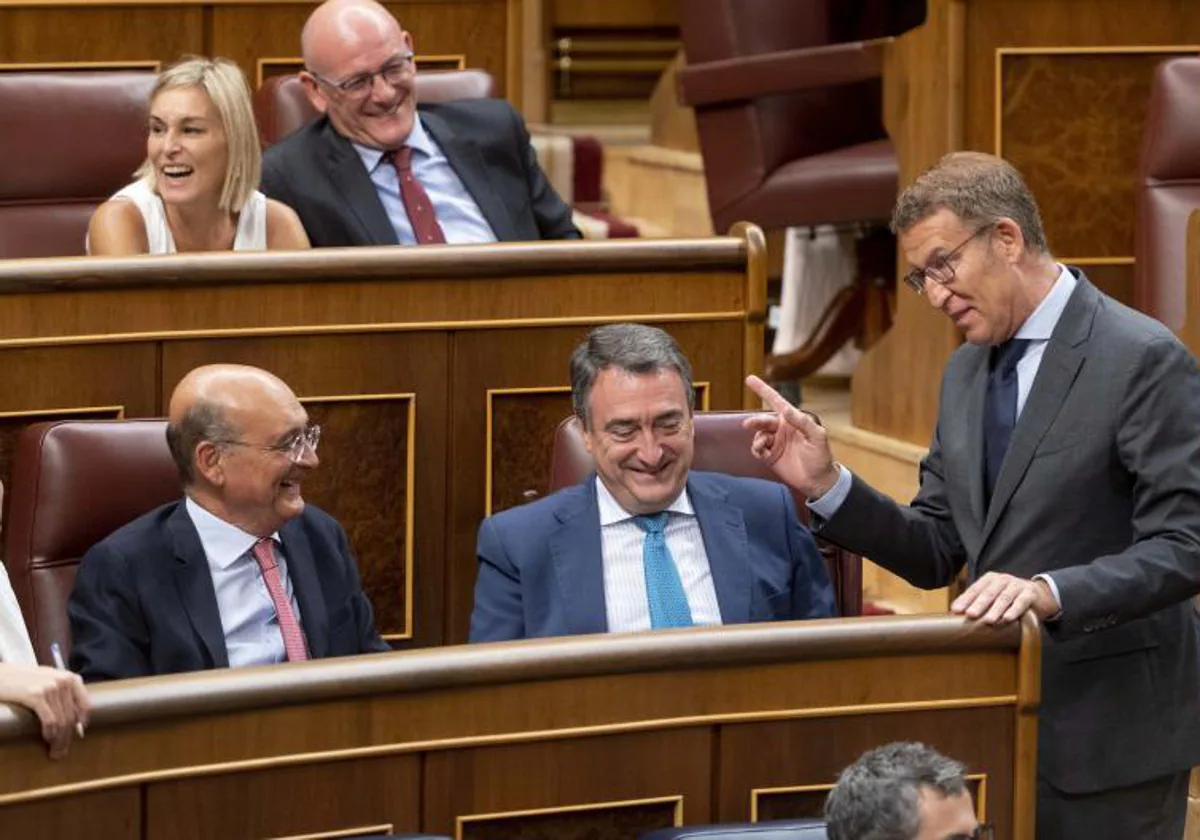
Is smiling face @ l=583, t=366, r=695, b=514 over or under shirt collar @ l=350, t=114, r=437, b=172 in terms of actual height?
under

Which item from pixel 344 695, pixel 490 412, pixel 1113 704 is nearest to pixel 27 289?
pixel 490 412

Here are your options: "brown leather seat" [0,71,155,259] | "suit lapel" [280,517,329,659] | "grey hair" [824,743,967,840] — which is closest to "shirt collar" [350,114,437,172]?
"brown leather seat" [0,71,155,259]

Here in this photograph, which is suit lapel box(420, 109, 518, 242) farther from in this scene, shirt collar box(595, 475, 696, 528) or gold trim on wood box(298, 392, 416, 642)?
shirt collar box(595, 475, 696, 528)

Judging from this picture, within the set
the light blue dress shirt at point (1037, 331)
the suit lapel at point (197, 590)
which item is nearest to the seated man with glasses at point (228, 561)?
the suit lapel at point (197, 590)

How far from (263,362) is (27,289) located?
0.24 m

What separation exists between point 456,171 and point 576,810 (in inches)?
48.9

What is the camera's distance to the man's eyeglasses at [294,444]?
6.88 feet

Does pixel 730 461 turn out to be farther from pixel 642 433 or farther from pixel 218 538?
pixel 218 538

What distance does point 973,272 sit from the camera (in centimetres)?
192

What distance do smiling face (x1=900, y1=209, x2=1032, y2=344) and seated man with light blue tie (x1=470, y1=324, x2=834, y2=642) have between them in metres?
0.27

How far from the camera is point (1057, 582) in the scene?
6.06 ft

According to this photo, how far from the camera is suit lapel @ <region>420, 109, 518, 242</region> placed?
2859mm

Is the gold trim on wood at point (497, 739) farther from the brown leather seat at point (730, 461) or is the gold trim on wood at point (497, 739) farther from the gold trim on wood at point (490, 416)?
the gold trim on wood at point (490, 416)

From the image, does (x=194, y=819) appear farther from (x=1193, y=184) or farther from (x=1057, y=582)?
(x=1193, y=184)
